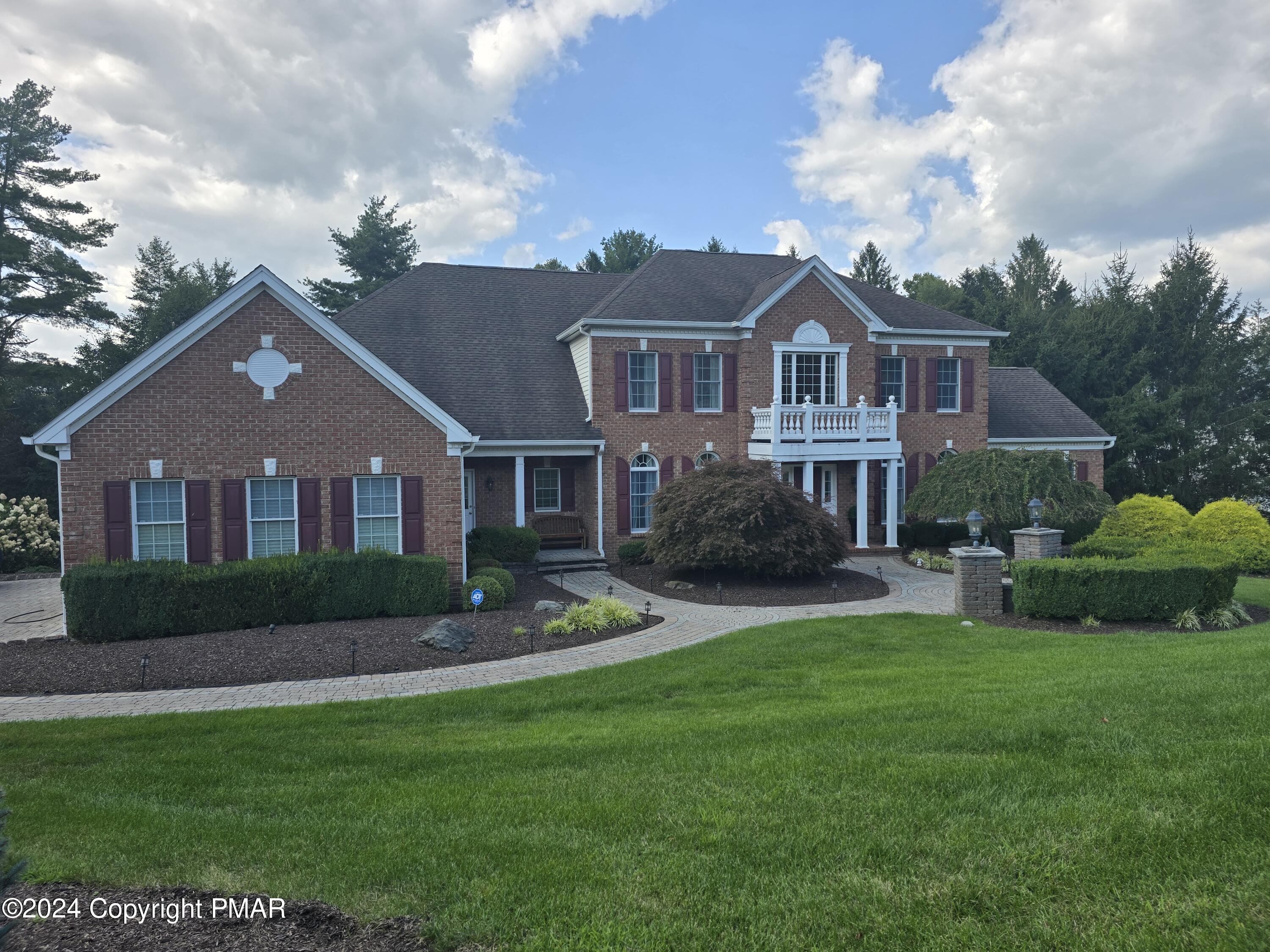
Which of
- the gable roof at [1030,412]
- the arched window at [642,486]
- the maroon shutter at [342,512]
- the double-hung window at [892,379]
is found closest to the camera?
the maroon shutter at [342,512]

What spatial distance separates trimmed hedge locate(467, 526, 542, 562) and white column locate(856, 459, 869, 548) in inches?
391

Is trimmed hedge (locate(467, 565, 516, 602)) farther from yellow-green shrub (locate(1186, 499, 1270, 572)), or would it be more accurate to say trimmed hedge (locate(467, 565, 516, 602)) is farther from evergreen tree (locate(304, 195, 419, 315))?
evergreen tree (locate(304, 195, 419, 315))

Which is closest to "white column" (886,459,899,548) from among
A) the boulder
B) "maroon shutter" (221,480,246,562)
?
the boulder

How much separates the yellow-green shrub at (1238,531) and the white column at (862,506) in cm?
848

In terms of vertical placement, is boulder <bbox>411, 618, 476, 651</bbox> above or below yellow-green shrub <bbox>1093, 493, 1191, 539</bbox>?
below

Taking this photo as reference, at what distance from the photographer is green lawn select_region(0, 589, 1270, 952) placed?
3.80 meters

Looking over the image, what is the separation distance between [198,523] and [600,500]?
33.9ft

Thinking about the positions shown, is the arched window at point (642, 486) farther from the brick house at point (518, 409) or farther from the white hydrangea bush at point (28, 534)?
the white hydrangea bush at point (28, 534)

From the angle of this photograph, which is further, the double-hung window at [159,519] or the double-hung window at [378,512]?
the double-hung window at [378,512]

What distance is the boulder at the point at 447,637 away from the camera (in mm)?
11719

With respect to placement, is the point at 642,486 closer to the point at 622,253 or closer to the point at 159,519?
the point at 159,519

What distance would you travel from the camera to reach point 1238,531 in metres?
22.3

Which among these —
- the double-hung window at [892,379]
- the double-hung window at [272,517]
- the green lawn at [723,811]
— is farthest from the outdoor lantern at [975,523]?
the double-hung window at [272,517]

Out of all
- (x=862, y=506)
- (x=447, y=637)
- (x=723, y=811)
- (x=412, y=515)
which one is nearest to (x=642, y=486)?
(x=862, y=506)
